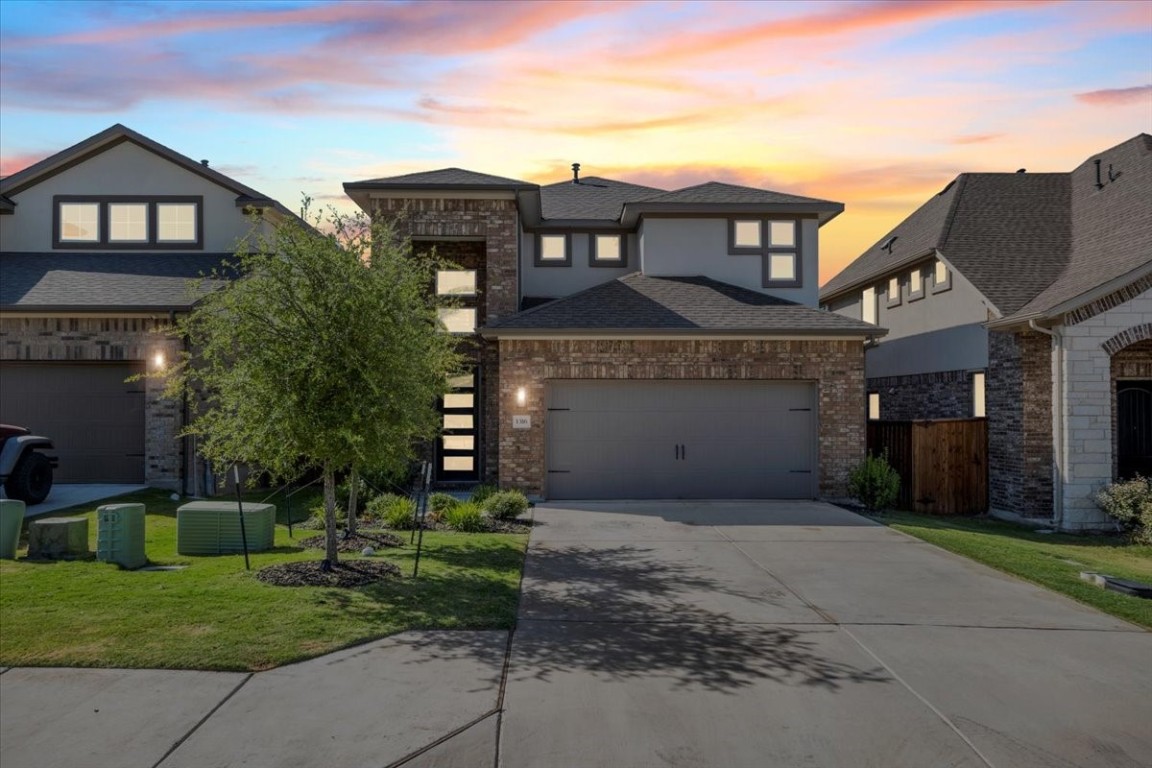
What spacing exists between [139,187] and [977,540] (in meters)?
19.4

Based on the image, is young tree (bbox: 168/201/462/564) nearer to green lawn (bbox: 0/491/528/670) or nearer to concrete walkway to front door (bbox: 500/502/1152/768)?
green lawn (bbox: 0/491/528/670)

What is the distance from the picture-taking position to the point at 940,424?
16797 millimetres

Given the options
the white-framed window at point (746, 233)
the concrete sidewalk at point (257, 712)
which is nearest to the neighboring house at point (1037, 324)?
the white-framed window at point (746, 233)

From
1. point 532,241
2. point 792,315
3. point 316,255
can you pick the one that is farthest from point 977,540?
point 532,241

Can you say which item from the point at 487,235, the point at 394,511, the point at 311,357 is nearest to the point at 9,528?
the point at 311,357

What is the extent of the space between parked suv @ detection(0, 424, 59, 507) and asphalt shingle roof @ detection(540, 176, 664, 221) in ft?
39.8

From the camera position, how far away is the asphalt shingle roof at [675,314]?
53.7 feet

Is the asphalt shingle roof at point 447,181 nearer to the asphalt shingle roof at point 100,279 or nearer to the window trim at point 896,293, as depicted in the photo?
the asphalt shingle roof at point 100,279

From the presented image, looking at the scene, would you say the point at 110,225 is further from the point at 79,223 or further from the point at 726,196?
the point at 726,196

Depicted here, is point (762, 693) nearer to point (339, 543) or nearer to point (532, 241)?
point (339, 543)

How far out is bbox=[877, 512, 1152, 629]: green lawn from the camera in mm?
9203

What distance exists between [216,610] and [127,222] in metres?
15.1

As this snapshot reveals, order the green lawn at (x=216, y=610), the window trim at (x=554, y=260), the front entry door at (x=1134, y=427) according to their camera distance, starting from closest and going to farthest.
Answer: the green lawn at (x=216, y=610) → the front entry door at (x=1134, y=427) → the window trim at (x=554, y=260)

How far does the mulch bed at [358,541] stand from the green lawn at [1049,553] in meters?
8.09
